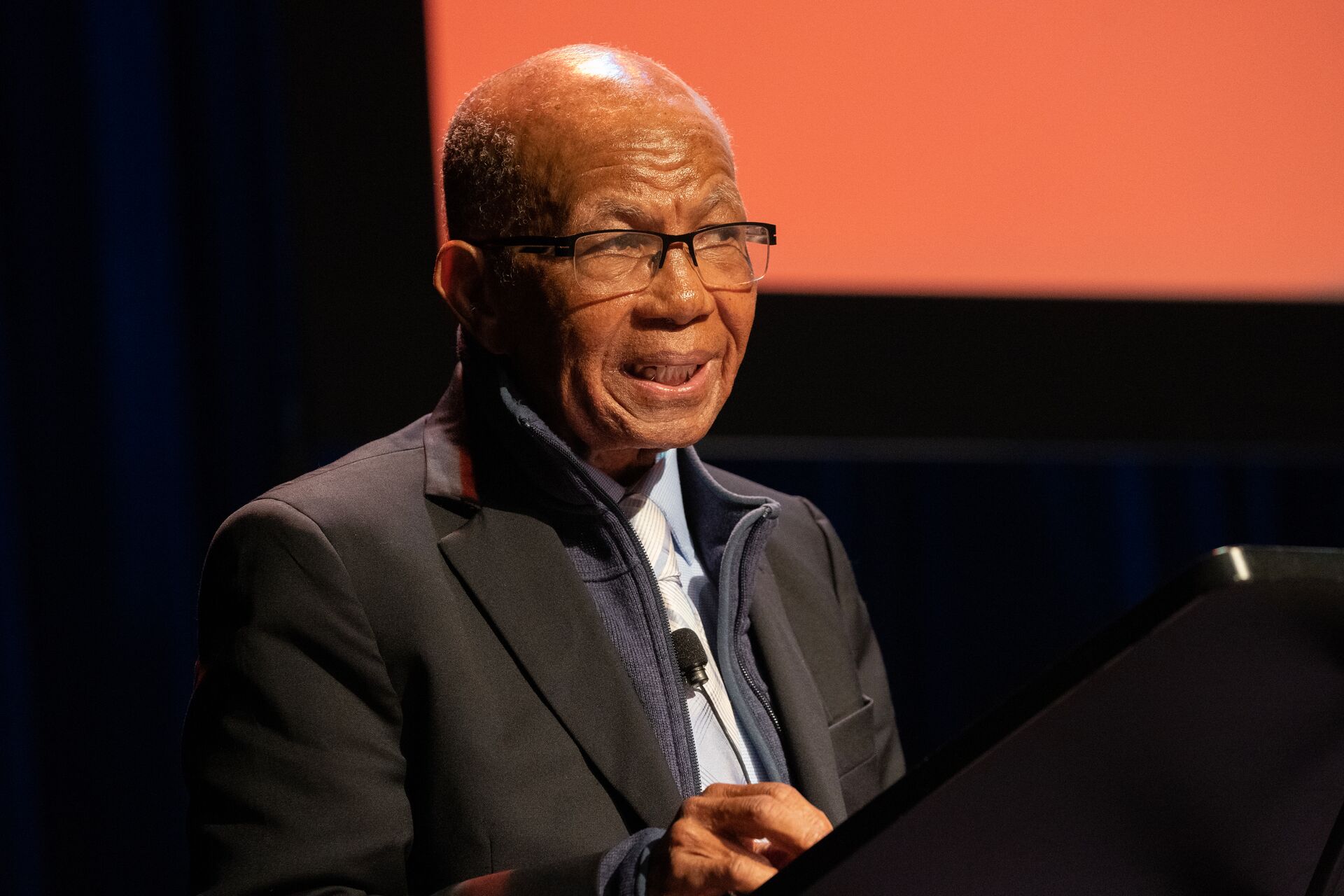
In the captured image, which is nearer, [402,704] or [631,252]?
[402,704]

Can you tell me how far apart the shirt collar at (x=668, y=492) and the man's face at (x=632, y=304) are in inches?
3.0

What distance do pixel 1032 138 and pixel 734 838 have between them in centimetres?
158

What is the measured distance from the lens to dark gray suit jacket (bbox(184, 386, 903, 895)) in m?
1.01

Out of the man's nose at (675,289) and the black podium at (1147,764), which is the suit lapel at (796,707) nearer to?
the man's nose at (675,289)

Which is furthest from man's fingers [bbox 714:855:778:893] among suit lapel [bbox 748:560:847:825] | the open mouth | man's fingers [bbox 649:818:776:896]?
the open mouth

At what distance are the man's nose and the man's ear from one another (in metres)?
0.16

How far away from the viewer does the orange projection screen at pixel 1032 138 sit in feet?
6.75

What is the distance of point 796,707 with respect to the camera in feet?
4.21

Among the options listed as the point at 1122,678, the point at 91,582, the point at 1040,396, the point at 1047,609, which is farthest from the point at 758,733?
the point at 1047,609

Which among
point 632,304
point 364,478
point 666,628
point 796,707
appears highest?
point 632,304

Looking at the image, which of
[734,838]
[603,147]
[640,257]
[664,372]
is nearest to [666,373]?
[664,372]

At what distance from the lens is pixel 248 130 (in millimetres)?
2227

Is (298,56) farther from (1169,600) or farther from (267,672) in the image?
(1169,600)

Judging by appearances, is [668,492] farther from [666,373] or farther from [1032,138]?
[1032,138]
